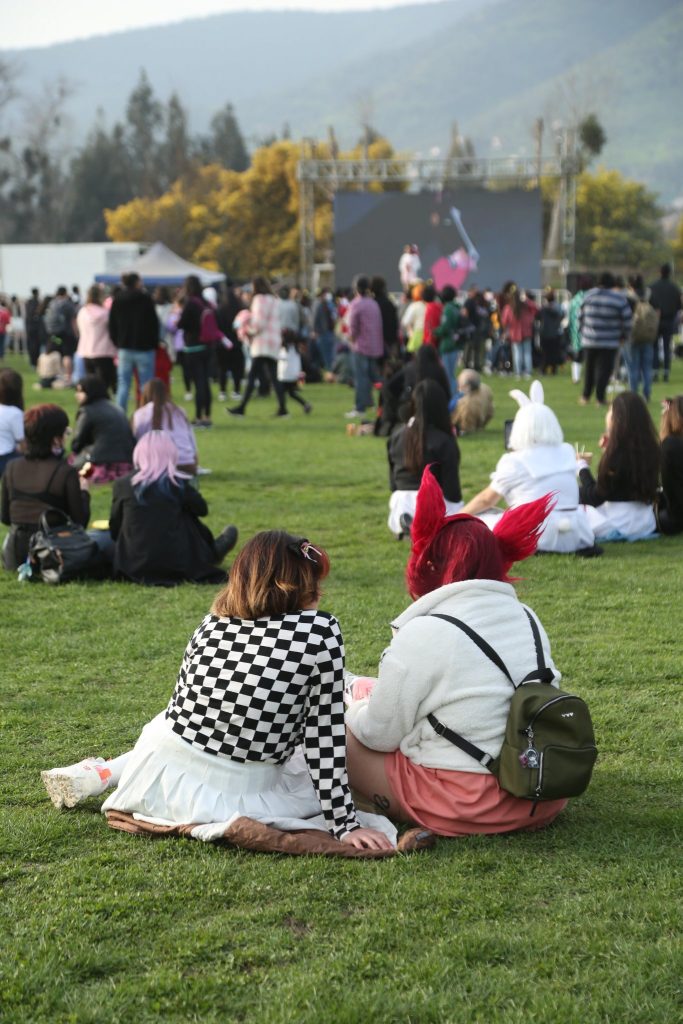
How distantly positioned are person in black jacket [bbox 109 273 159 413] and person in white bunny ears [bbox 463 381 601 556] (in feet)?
21.5

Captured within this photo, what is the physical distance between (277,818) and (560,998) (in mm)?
1267

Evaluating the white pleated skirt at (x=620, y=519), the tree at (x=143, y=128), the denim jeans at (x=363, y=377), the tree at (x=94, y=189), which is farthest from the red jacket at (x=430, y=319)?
the tree at (x=143, y=128)

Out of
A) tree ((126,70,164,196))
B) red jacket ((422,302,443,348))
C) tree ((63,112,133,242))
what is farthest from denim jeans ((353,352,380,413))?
tree ((126,70,164,196))

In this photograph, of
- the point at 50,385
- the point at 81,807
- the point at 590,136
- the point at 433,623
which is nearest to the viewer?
the point at 433,623

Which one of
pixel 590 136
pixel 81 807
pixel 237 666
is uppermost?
pixel 590 136

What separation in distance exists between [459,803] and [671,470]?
526 centimetres

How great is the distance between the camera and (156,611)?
7.32 meters

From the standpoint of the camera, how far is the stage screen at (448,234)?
135 ft

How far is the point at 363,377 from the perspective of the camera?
678 inches

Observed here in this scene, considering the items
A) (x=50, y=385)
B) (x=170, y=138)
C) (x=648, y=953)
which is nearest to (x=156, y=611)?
(x=648, y=953)

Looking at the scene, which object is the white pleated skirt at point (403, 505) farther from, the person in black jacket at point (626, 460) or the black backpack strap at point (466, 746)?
the black backpack strap at point (466, 746)

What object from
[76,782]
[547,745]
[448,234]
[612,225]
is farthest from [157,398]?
[612,225]

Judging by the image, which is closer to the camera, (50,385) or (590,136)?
(50,385)

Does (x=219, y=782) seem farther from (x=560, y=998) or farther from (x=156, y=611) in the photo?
(x=156, y=611)
